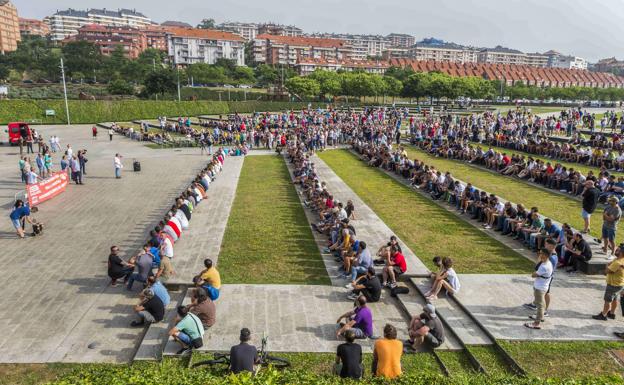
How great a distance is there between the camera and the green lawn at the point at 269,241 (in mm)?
11930

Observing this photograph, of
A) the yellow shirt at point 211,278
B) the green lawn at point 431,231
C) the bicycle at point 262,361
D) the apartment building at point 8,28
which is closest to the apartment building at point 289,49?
the apartment building at point 8,28

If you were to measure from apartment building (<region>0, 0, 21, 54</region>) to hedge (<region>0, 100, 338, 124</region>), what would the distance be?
11402 centimetres

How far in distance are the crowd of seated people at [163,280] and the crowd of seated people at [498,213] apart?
24.6 feet

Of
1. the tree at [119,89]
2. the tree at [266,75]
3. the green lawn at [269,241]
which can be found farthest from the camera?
the tree at [266,75]

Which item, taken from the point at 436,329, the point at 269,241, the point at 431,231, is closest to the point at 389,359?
the point at 436,329

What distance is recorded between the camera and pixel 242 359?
23.4 ft

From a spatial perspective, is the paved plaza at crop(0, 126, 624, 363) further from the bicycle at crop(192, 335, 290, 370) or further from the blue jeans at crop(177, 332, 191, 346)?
the bicycle at crop(192, 335, 290, 370)

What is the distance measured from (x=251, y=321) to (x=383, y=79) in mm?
89827

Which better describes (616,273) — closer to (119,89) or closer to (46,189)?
(46,189)

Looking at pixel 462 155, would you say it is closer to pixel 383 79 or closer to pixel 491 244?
pixel 491 244

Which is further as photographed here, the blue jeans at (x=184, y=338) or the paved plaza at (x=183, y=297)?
the paved plaza at (x=183, y=297)

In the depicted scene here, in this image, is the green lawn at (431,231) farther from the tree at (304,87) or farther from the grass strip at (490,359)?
the tree at (304,87)

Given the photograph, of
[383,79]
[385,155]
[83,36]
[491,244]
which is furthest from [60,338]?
[83,36]

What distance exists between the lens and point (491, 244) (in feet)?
46.8
